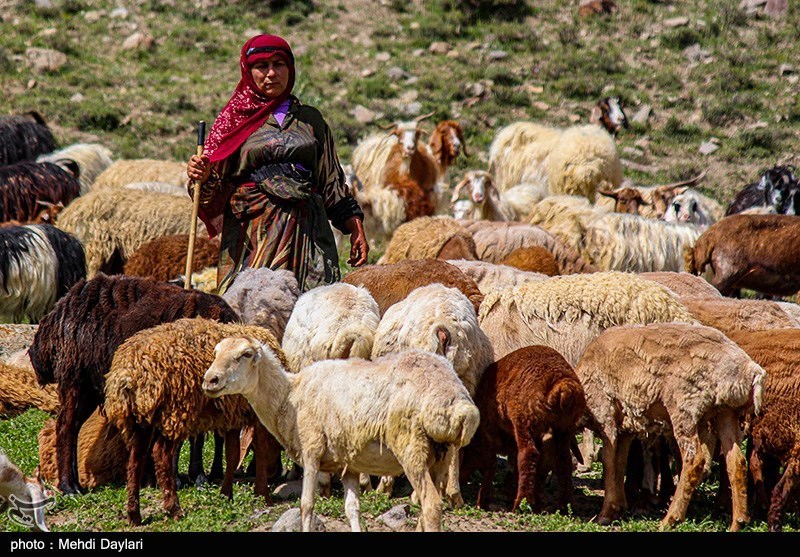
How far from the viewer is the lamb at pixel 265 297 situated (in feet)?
24.6

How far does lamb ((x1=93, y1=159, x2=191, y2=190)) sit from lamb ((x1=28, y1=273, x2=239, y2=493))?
29.3 feet

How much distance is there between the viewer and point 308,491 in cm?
572

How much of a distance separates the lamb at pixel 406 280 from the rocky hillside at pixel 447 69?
11837 millimetres

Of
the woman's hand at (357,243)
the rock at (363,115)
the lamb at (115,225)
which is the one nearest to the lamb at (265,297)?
the woman's hand at (357,243)

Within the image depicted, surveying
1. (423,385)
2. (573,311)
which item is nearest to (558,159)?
(573,311)

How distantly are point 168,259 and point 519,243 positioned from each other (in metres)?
3.34

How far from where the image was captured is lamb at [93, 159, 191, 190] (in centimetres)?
1612

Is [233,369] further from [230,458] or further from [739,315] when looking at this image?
[739,315]

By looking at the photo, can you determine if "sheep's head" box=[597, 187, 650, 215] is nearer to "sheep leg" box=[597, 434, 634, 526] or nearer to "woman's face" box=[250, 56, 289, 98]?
"woman's face" box=[250, 56, 289, 98]

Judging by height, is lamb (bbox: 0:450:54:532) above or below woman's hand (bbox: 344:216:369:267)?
below

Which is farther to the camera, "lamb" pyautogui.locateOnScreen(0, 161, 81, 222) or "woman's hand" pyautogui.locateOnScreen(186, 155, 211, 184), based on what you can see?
→ "lamb" pyautogui.locateOnScreen(0, 161, 81, 222)

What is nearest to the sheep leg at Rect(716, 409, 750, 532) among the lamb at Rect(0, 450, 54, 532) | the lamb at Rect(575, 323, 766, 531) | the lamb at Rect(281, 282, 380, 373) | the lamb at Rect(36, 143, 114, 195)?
the lamb at Rect(575, 323, 766, 531)

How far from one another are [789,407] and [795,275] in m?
5.62

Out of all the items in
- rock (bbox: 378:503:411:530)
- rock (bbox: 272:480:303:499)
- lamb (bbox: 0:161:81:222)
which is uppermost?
lamb (bbox: 0:161:81:222)
